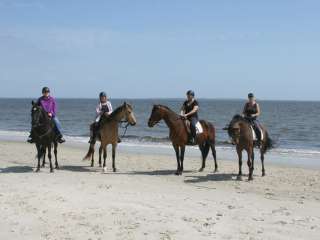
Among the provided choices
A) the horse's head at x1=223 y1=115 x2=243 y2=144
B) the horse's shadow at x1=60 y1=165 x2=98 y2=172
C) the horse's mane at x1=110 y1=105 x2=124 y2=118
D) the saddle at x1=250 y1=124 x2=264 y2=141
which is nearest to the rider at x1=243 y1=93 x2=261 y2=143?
the saddle at x1=250 y1=124 x2=264 y2=141

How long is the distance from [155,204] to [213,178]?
4550mm

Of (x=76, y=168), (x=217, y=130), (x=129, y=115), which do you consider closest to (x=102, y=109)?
(x=129, y=115)

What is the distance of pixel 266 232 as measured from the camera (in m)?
7.71

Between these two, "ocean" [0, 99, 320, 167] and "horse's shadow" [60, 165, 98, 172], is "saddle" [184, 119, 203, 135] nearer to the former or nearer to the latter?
"ocean" [0, 99, 320, 167]

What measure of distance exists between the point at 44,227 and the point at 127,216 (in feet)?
4.63

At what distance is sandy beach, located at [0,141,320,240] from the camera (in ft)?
25.3

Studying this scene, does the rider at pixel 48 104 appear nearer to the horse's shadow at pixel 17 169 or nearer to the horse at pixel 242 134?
→ the horse's shadow at pixel 17 169

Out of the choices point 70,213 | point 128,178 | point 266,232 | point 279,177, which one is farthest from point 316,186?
point 70,213

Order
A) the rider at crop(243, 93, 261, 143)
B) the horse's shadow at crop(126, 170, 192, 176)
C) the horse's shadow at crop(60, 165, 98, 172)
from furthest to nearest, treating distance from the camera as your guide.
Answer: the horse's shadow at crop(60, 165, 98, 172) → the horse's shadow at crop(126, 170, 192, 176) → the rider at crop(243, 93, 261, 143)

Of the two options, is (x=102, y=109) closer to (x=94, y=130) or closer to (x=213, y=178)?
(x=94, y=130)

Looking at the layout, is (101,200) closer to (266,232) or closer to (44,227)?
(44,227)

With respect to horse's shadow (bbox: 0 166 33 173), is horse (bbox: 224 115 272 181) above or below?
above

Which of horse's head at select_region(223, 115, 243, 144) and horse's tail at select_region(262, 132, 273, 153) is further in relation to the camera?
horse's tail at select_region(262, 132, 273, 153)

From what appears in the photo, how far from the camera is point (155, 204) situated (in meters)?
9.60
